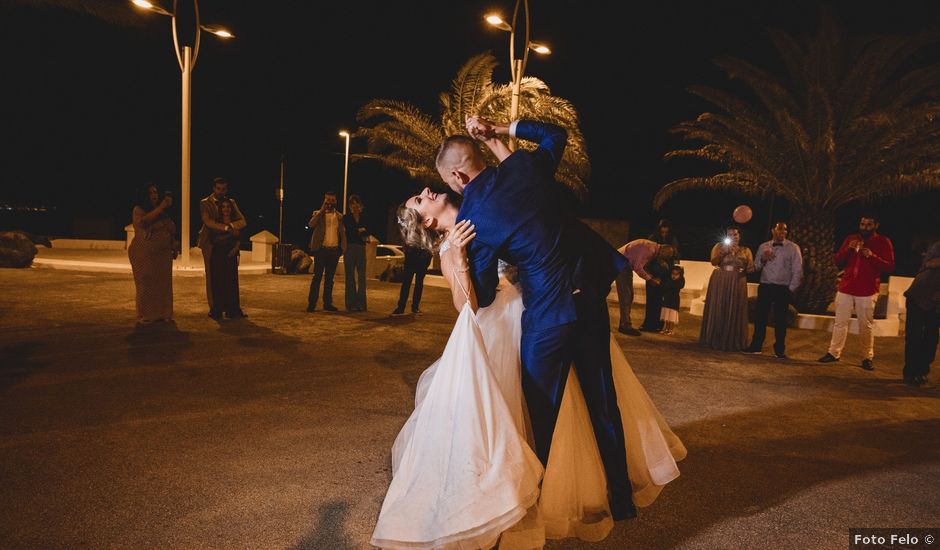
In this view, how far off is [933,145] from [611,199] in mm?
23511

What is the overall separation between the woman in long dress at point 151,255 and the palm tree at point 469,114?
452 inches

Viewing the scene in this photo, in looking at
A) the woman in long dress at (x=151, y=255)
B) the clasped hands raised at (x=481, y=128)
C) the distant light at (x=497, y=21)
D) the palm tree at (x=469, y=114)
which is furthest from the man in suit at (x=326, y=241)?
the palm tree at (x=469, y=114)

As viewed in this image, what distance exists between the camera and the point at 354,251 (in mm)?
10625

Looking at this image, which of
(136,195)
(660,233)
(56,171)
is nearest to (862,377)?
(660,233)

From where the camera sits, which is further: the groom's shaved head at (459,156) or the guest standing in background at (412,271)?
the guest standing in background at (412,271)

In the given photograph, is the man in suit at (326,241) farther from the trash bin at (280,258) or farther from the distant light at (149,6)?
the distant light at (149,6)

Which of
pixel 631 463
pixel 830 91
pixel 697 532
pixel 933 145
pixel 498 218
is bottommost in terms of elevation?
pixel 697 532

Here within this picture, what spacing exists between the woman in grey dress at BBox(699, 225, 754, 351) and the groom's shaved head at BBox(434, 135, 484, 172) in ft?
23.0

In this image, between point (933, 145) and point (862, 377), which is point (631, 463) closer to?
point (862, 377)

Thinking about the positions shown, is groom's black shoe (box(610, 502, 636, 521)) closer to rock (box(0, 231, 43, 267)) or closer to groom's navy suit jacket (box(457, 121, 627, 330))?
groom's navy suit jacket (box(457, 121, 627, 330))

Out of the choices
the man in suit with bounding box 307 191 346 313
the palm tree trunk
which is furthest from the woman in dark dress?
the palm tree trunk

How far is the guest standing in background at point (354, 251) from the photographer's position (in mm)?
10570

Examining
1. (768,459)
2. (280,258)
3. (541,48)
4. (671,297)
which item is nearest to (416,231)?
(768,459)

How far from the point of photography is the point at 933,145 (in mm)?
12680
